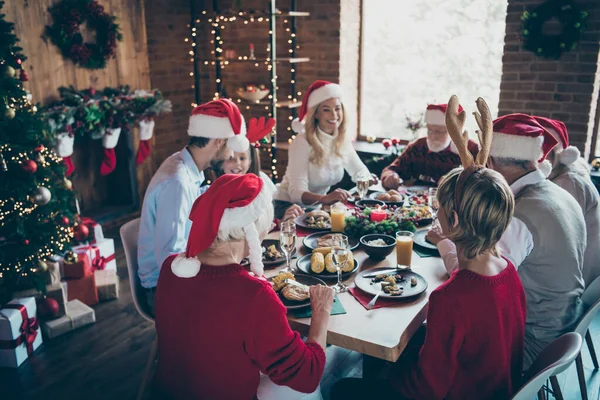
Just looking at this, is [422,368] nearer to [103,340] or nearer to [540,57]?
[103,340]

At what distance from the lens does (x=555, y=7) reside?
147 inches

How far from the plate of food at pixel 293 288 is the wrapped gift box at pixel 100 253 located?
207 cm

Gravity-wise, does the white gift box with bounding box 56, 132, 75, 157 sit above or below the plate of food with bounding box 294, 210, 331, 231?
above

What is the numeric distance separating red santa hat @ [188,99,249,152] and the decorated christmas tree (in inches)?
44.7

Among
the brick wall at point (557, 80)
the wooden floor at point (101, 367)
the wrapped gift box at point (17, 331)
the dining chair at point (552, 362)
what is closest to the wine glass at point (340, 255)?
the dining chair at point (552, 362)

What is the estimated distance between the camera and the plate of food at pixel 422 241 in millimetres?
2264

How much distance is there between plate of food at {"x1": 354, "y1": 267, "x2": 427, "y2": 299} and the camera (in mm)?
Result: 1844

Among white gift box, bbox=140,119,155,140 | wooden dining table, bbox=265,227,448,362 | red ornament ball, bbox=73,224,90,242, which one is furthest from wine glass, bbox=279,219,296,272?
white gift box, bbox=140,119,155,140

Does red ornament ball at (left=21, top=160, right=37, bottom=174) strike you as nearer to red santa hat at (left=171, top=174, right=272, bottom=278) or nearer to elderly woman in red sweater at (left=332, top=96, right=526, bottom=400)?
red santa hat at (left=171, top=174, right=272, bottom=278)

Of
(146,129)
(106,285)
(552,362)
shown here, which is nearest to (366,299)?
(552,362)

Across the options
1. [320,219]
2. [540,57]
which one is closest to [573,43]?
[540,57]

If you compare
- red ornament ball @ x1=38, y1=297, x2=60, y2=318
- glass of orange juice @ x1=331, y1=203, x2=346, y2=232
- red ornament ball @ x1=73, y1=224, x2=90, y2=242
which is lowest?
red ornament ball @ x1=38, y1=297, x2=60, y2=318

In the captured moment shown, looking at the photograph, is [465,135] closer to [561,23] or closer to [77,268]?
[561,23]

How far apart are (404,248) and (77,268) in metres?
2.36
